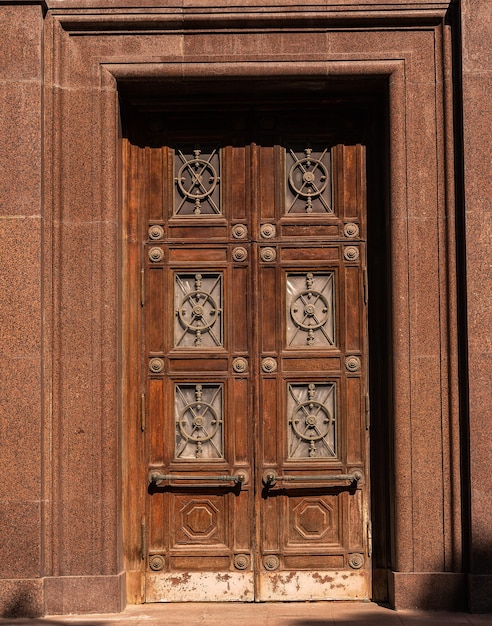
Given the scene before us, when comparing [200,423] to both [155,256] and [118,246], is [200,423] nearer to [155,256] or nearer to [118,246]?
[155,256]

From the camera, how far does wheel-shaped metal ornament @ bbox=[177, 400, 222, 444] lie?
9250mm

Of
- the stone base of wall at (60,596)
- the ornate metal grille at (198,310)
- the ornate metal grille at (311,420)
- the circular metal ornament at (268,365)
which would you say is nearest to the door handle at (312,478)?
the ornate metal grille at (311,420)

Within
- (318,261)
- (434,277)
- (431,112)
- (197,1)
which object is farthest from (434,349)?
(197,1)

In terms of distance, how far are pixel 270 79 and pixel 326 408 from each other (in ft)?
10.5

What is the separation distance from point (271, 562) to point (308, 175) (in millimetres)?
3801

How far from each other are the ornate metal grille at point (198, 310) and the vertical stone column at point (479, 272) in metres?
2.43

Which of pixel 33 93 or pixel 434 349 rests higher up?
pixel 33 93

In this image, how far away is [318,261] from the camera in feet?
30.7

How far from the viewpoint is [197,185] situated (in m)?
9.44

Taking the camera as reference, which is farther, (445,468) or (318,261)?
(318,261)

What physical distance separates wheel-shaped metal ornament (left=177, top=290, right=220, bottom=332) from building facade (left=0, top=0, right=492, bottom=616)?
2cm

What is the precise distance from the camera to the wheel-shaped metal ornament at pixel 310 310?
30.6 feet

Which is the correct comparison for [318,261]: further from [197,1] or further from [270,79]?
[197,1]

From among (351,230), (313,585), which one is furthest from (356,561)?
(351,230)
